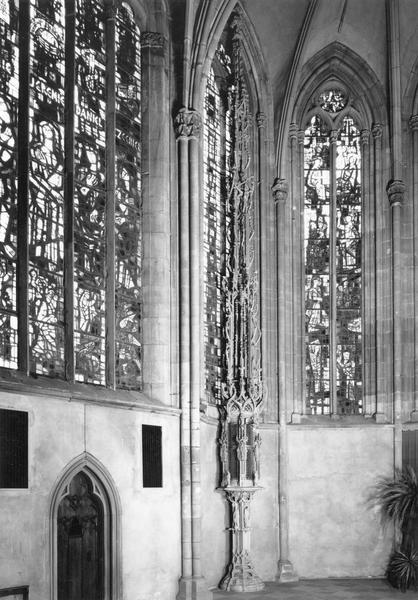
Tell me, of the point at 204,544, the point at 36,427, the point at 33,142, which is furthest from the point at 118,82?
the point at 204,544

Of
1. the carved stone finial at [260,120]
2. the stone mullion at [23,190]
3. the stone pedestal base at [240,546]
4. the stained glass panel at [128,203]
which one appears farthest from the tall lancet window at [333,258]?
the stone mullion at [23,190]

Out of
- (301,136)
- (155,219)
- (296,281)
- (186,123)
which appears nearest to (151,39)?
(186,123)

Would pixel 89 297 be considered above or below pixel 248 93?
below

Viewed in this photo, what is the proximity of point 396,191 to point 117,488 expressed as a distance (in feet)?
31.8

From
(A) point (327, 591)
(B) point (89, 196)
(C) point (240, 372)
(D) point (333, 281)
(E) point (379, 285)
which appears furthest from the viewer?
(D) point (333, 281)

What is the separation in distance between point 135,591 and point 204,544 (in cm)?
274

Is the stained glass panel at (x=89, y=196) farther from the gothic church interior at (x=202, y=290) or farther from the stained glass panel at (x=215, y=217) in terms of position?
the stained glass panel at (x=215, y=217)

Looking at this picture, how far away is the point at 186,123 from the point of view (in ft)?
56.9

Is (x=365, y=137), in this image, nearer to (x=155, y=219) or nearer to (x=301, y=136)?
(x=301, y=136)

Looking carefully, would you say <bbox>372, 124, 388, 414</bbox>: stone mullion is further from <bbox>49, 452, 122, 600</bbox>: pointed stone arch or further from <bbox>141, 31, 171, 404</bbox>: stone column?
<bbox>49, 452, 122, 600</bbox>: pointed stone arch

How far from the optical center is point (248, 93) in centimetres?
2125

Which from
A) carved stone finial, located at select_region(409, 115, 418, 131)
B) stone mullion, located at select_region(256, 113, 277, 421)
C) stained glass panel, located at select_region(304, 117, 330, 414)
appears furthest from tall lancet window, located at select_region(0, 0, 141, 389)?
carved stone finial, located at select_region(409, 115, 418, 131)

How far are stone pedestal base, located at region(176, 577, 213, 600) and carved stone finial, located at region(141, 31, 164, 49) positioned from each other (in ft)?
28.8

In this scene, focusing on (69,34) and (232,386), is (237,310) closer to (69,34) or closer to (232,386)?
(232,386)
